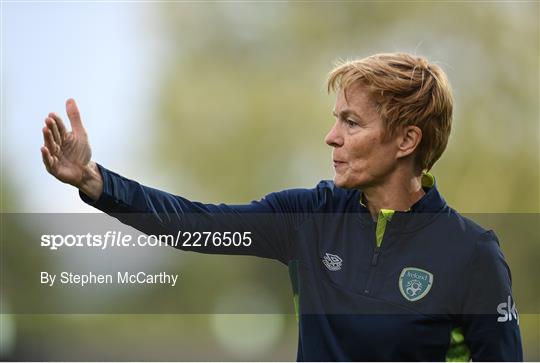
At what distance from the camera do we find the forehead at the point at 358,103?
2812mm

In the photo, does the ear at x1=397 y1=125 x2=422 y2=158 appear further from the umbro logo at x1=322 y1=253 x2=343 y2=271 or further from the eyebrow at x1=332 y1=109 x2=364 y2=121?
A: the umbro logo at x1=322 y1=253 x2=343 y2=271

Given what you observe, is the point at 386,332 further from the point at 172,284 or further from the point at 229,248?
the point at 172,284

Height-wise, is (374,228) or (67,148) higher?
(67,148)

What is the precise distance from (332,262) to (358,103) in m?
0.63

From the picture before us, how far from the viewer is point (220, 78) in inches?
440

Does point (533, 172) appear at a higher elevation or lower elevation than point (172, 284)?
higher

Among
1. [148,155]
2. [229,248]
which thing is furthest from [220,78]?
[229,248]

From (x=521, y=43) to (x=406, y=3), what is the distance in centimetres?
189

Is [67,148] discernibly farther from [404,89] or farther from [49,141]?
[404,89]

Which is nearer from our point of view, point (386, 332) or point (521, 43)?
point (386, 332)

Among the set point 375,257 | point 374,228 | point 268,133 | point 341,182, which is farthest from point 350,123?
point 268,133

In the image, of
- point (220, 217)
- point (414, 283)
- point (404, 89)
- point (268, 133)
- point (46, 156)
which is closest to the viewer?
point (46, 156)

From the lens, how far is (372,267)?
9.07 ft

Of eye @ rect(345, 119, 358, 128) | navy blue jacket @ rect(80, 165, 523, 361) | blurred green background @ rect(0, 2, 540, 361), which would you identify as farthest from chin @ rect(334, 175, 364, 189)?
blurred green background @ rect(0, 2, 540, 361)
